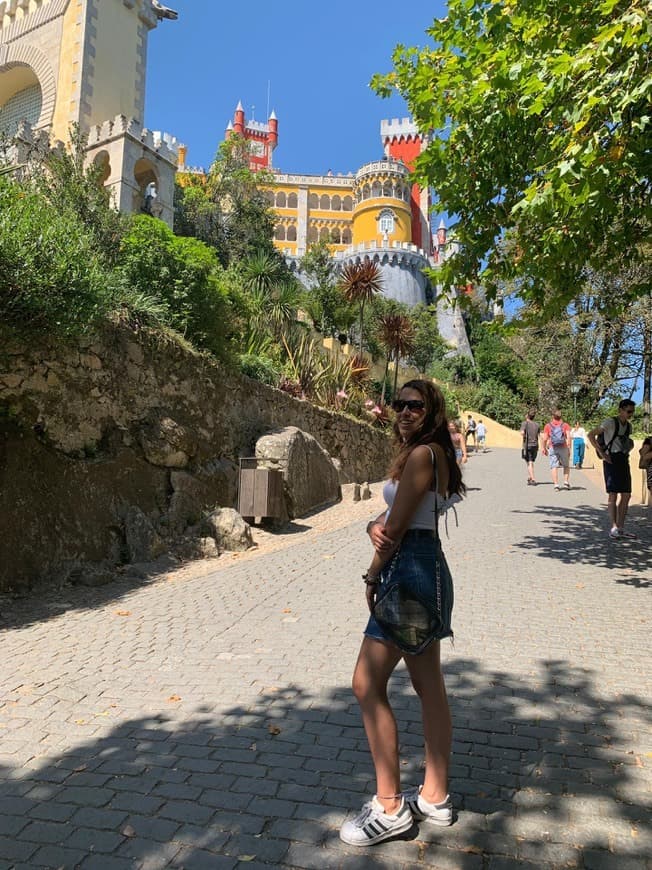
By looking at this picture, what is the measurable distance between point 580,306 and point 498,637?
23233mm

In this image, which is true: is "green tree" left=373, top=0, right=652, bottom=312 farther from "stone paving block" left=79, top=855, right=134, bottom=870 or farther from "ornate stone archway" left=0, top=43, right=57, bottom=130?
"ornate stone archway" left=0, top=43, right=57, bottom=130

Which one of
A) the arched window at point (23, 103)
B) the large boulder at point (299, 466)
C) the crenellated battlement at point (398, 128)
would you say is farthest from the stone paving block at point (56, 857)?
the crenellated battlement at point (398, 128)

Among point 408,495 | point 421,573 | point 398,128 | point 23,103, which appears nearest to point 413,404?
point 408,495

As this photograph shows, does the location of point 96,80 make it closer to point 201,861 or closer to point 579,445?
point 579,445

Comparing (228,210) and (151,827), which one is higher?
(228,210)

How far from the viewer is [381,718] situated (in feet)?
7.66

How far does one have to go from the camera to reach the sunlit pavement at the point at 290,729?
7.60ft

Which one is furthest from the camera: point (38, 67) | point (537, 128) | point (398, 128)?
point (398, 128)

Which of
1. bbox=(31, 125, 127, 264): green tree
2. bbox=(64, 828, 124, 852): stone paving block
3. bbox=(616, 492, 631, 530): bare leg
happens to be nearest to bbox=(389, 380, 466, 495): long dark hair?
bbox=(64, 828, 124, 852): stone paving block

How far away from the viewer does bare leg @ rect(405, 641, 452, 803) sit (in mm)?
2355

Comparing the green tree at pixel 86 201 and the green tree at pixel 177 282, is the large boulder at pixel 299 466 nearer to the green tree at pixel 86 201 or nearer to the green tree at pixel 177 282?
the green tree at pixel 177 282

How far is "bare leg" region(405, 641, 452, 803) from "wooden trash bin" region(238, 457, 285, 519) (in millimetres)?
7170

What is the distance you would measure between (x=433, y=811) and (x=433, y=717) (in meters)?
0.37

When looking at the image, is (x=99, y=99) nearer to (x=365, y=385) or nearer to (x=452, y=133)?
(x=365, y=385)
